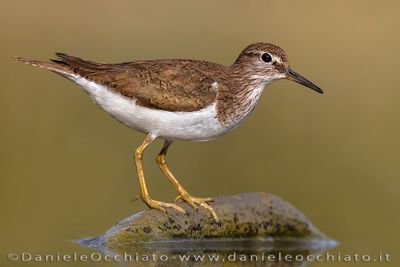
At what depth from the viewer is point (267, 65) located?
43.0 ft

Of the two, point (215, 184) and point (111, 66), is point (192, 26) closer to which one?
point (215, 184)

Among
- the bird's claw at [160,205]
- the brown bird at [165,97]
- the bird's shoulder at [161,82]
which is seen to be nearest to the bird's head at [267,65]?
the brown bird at [165,97]

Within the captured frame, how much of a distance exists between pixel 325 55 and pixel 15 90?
6327 mm

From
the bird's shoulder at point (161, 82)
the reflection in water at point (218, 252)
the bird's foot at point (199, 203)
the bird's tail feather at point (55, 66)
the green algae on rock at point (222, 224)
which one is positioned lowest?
the reflection in water at point (218, 252)

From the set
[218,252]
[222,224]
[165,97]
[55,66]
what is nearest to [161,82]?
[165,97]

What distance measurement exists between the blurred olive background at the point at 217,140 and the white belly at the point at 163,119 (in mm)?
1466

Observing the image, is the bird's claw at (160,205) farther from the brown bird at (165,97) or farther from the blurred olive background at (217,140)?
the blurred olive background at (217,140)

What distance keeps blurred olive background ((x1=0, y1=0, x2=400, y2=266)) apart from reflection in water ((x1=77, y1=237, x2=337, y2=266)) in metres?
0.59

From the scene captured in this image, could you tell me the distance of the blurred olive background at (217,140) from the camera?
14438mm

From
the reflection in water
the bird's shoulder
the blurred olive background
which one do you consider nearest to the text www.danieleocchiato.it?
the reflection in water

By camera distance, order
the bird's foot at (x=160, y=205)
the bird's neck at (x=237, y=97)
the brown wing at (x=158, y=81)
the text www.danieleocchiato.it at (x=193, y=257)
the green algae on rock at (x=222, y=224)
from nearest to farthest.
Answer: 1. the text www.danieleocchiato.it at (x=193, y=257)
2. the green algae on rock at (x=222, y=224)
3. the bird's foot at (x=160, y=205)
4. the brown wing at (x=158, y=81)
5. the bird's neck at (x=237, y=97)

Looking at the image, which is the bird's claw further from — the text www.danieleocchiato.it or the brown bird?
the text www.danieleocchiato.it

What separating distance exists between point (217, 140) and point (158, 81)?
558 centimetres

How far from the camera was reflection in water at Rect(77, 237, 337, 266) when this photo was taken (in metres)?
11.2
